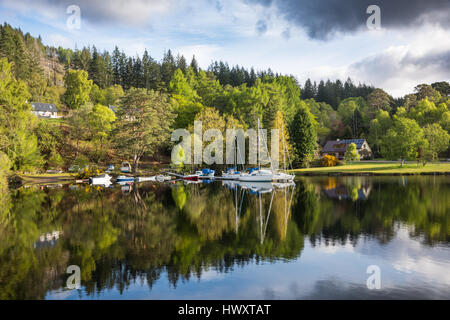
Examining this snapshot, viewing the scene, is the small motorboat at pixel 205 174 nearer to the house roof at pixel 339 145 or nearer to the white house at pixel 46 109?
the house roof at pixel 339 145

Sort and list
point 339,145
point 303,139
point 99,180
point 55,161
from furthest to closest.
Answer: point 339,145 → point 303,139 → point 55,161 → point 99,180

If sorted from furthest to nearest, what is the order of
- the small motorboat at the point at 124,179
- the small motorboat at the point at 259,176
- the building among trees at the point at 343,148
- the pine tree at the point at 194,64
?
the pine tree at the point at 194,64, the building among trees at the point at 343,148, the small motorboat at the point at 124,179, the small motorboat at the point at 259,176

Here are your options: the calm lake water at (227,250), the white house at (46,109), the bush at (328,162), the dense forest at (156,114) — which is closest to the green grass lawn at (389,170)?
the dense forest at (156,114)

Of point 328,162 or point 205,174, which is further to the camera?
point 328,162

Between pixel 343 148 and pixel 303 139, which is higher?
pixel 303 139

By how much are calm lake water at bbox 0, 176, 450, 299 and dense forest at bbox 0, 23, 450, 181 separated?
936 inches

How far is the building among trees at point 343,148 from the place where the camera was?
9162 centimetres

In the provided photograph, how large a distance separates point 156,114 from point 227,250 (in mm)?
51949

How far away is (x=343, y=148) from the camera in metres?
92.7

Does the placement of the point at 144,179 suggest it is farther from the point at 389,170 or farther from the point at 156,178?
the point at 389,170

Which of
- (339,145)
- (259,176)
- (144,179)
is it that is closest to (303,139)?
(259,176)

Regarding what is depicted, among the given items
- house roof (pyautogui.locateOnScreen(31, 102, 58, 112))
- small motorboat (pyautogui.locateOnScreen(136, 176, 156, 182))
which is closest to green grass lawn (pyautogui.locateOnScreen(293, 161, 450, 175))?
small motorboat (pyautogui.locateOnScreen(136, 176, 156, 182))
